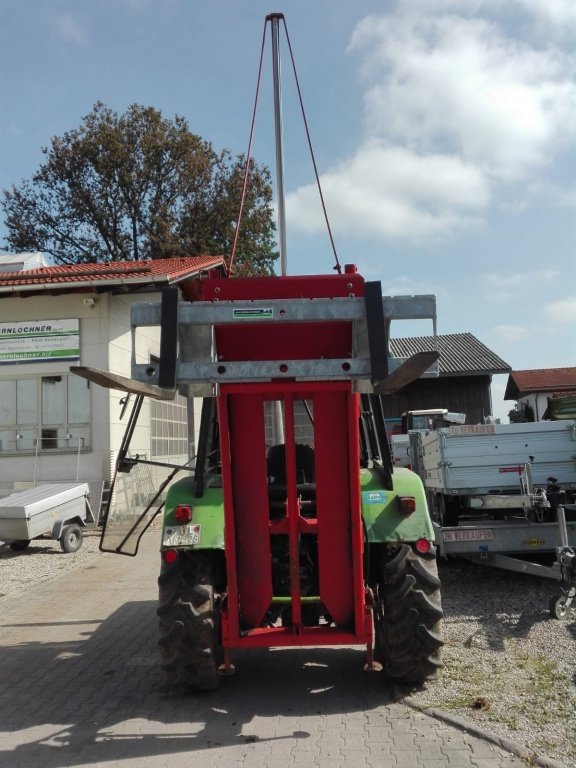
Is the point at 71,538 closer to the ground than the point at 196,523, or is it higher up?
closer to the ground

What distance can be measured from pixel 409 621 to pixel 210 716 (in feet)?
4.56

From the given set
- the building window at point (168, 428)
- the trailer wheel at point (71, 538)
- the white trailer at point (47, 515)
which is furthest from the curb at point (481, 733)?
the building window at point (168, 428)

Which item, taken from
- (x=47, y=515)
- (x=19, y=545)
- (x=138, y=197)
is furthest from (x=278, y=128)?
(x=138, y=197)

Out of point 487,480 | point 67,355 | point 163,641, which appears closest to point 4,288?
point 67,355

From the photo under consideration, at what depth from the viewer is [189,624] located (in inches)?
181

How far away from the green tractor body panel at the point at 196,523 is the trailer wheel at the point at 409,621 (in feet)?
3.79

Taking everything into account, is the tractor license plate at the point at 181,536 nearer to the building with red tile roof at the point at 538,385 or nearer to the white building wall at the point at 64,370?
the white building wall at the point at 64,370

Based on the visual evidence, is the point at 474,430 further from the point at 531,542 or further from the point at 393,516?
the point at 393,516

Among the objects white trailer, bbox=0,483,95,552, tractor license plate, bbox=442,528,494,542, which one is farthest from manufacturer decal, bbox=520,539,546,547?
white trailer, bbox=0,483,95,552

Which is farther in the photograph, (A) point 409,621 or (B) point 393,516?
(B) point 393,516

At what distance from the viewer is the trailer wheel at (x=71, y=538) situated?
11.8 metres

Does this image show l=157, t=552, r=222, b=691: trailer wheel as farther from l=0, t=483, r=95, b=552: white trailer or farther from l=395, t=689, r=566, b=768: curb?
l=0, t=483, r=95, b=552: white trailer

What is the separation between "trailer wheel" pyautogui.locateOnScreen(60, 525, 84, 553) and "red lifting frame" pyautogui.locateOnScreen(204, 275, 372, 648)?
26.1 feet

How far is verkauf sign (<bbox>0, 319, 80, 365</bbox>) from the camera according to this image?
15.3m
